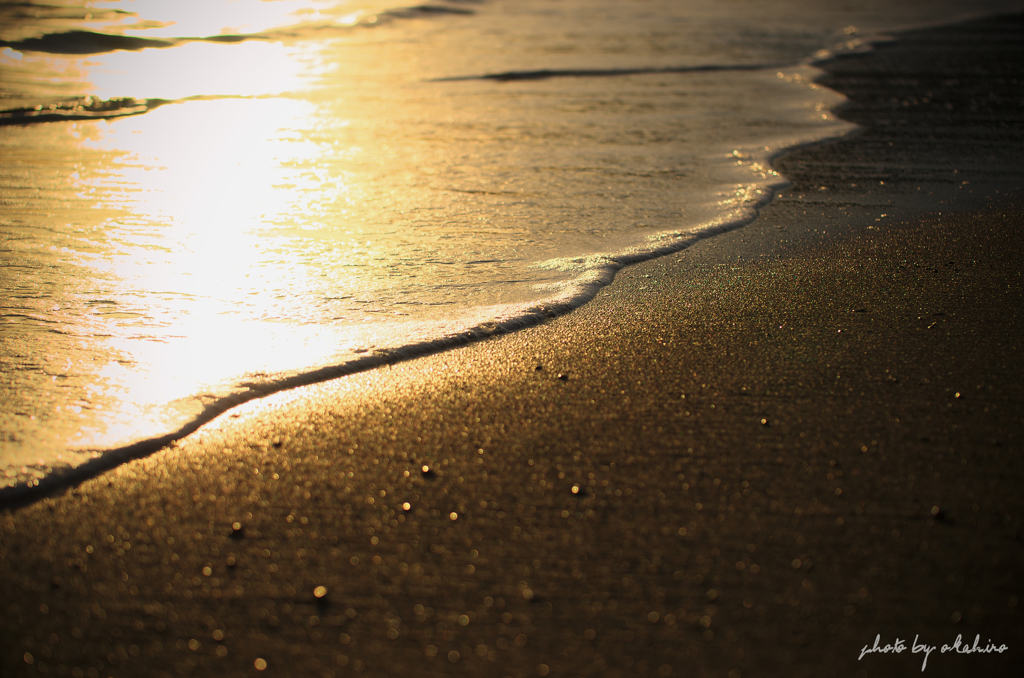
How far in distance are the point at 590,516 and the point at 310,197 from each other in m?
3.49

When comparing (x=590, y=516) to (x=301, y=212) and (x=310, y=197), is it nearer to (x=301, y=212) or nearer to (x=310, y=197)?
(x=301, y=212)

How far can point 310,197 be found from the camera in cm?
467

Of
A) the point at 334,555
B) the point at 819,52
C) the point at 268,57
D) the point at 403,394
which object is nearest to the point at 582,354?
the point at 403,394

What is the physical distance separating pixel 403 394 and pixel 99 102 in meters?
7.15

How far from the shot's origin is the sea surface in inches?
103

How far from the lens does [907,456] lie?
2.02 metres

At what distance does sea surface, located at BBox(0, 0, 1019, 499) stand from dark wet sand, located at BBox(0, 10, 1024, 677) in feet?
1.12

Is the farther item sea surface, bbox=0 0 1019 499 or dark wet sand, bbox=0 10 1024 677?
sea surface, bbox=0 0 1019 499
